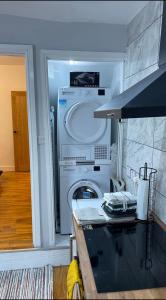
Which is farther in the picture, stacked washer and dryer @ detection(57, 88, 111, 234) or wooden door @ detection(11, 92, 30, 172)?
wooden door @ detection(11, 92, 30, 172)

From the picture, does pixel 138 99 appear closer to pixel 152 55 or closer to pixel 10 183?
pixel 152 55

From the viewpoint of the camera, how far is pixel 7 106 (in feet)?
17.1

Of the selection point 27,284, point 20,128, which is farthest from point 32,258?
point 20,128

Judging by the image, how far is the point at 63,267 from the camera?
2.19 m

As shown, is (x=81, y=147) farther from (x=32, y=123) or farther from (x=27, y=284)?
(x=27, y=284)

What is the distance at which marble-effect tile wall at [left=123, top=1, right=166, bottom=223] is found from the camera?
1.36m

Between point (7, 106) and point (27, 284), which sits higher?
point (7, 106)

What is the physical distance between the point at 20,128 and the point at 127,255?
15.0 feet

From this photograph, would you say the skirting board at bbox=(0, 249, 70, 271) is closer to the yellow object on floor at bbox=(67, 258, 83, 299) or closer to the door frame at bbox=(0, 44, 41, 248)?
the door frame at bbox=(0, 44, 41, 248)

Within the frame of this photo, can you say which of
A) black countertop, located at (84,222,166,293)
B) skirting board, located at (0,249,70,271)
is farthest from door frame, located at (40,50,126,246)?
black countertop, located at (84,222,166,293)

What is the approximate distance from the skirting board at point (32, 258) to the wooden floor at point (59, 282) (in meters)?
0.08

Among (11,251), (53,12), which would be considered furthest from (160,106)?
(11,251)

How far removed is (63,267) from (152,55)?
6.50 feet

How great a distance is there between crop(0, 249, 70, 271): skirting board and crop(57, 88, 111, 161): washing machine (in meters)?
0.92
